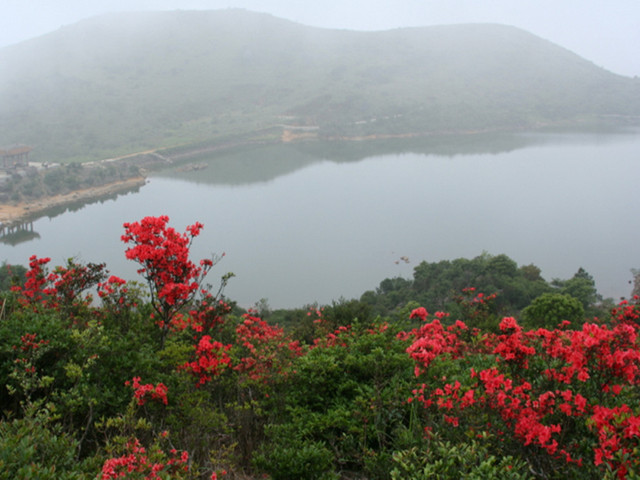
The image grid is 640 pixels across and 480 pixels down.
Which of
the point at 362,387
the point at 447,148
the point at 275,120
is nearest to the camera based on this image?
the point at 362,387

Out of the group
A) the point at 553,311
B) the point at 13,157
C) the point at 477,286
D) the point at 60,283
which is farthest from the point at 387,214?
the point at 13,157

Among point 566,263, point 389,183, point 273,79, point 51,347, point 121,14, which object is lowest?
point 566,263

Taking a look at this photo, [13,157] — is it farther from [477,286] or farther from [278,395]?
[278,395]

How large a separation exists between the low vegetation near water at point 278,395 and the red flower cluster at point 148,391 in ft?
0.04

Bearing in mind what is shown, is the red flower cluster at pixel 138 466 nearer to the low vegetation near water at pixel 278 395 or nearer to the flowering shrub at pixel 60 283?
the low vegetation near water at pixel 278 395

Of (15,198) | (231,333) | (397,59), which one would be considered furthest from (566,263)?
(397,59)

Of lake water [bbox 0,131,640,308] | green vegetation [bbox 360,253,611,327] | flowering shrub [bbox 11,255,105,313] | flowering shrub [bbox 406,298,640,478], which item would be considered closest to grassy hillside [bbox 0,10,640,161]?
lake water [bbox 0,131,640,308]

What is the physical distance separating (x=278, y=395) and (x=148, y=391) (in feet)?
2.91

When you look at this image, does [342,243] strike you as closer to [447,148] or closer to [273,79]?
[447,148]

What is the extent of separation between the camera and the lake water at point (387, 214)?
16.6 meters

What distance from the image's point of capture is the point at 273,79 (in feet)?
234

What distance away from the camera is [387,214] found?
2284 cm

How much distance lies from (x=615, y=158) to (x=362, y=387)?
1577 inches

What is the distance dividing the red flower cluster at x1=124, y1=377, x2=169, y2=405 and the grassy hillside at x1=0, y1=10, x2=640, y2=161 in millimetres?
40722
